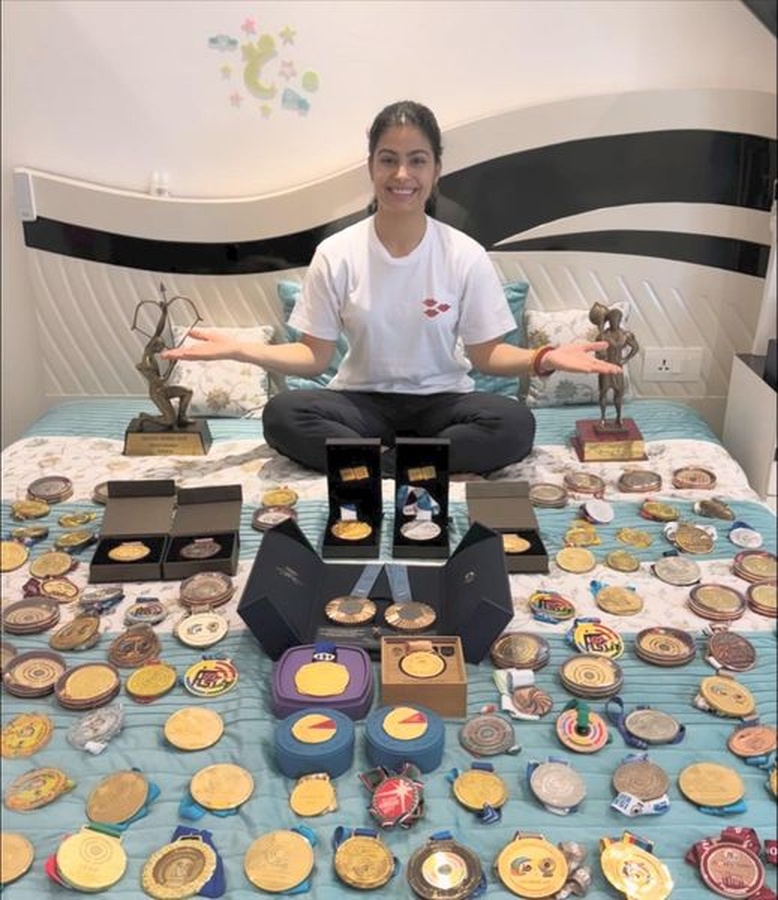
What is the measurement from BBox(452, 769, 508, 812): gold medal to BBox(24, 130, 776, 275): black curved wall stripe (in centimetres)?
73

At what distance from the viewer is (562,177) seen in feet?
4.35

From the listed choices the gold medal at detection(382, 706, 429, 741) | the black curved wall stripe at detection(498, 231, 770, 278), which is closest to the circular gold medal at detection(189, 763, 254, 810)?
the gold medal at detection(382, 706, 429, 741)

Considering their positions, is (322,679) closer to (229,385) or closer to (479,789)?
(479,789)

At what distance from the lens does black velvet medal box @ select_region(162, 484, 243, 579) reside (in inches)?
37.8

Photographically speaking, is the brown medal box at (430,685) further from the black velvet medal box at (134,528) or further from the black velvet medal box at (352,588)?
the black velvet medal box at (134,528)

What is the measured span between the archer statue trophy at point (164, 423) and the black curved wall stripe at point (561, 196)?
19 centimetres

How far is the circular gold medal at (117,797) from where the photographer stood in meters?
0.63

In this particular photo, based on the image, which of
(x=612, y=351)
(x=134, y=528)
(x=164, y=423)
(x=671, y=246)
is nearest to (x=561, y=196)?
(x=671, y=246)

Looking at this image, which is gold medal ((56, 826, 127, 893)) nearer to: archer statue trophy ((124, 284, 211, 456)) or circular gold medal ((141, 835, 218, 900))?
circular gold medal ((141, 835, 218, 900))

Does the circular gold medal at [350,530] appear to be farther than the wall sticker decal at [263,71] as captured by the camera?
No

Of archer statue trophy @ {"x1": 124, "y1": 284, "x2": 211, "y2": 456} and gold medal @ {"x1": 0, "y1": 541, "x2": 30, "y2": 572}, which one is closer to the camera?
gold medal @ {"x1": 0, "y1": 541, "x2": 30, "y2": 572}

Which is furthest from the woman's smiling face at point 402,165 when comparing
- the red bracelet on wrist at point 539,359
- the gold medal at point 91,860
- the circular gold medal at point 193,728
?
the gold medal at point 91,860

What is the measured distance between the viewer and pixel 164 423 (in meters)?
1.26

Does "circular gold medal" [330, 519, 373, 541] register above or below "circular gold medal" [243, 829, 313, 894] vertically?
above
